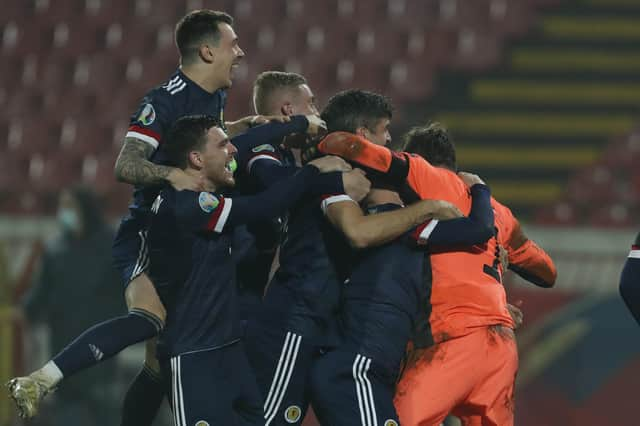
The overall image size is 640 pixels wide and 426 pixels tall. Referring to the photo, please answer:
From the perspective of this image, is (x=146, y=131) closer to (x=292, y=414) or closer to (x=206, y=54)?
(x=206, y=54)

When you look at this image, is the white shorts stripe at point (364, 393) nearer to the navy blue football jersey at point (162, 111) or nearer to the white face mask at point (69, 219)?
the navy blue football jersey at point (162, 111)

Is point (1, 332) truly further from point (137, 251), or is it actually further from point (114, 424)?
point (137, 251)

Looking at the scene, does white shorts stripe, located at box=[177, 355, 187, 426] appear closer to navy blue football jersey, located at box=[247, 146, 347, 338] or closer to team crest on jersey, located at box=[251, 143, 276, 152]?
navy blue football jersey, located at box=[247, 146, 347, 338]

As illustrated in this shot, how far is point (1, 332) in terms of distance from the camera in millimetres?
9164

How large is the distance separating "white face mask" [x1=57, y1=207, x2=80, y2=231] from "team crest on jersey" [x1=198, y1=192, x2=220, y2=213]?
4585 millimetres

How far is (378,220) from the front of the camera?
401 cm

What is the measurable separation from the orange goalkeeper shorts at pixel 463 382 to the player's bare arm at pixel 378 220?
→ 0.44m

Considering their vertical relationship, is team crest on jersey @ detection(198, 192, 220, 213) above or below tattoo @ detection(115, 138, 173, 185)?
below

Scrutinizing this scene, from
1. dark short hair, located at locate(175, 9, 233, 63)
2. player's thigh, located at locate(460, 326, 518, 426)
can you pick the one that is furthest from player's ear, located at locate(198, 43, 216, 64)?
player's thigh, located at locate(460, 326, 518, 426)

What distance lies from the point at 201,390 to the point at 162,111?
1.14 meters

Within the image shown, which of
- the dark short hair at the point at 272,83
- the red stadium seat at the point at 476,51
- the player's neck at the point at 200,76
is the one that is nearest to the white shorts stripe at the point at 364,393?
the dark short hair at the point at 272,83

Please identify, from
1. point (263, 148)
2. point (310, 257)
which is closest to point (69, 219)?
point (263, 148)

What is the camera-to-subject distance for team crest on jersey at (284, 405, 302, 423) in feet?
13.6

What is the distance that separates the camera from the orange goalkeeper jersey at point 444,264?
160 inches
